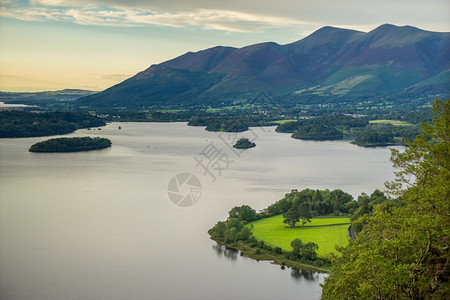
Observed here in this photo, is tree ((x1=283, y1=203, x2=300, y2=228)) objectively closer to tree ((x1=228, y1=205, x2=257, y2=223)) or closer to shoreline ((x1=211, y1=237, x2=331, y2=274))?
tree ((x1=228, y1=205, x2=257, y2=223))

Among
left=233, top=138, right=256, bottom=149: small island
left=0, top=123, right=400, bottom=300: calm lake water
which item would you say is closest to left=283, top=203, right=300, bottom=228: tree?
left=0, top=123, right=400, bottom=300: calm lake water

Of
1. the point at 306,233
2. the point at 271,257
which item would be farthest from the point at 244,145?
the point at 271,257

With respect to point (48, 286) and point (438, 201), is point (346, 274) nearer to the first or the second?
point (438, 201)

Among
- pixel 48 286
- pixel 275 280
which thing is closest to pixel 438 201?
pixel 275 280

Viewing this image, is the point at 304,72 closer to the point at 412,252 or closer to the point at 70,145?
the point at 70,145

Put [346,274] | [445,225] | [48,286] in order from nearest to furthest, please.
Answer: [445,225], [346,274], [48,286]
